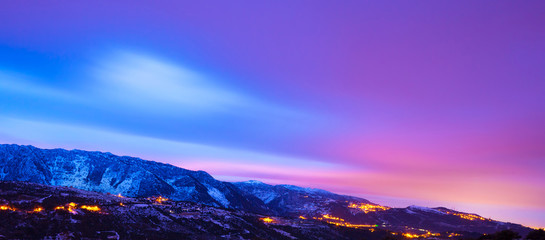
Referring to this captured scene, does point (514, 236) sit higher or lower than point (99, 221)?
higher

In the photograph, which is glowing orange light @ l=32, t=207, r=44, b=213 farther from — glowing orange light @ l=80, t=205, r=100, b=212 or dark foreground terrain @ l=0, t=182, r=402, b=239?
glowing orange light @ l=80, t=205, r=100, b=212

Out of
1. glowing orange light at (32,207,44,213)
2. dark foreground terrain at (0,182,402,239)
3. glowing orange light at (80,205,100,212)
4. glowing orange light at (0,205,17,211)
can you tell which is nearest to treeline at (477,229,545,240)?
dark foreground terrain at (0,182,402,239)

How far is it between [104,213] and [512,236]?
14905 cm

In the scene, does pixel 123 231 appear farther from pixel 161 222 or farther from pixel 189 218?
pixel 189 218

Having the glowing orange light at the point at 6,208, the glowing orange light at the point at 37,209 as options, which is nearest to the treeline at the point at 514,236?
the glowing orange light at the point at 37,209

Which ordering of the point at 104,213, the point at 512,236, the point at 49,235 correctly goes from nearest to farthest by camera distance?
the point at 512,236, the point at 49,235, the point at 104,213

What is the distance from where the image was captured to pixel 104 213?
14925 centimetres

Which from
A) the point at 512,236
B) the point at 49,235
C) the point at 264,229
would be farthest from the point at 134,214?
the point at 512,236

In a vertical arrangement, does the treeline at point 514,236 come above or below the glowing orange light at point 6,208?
above

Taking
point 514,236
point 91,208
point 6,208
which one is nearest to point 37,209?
point 6,208

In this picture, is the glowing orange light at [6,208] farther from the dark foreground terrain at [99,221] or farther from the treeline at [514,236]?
the treeline at [514,236]

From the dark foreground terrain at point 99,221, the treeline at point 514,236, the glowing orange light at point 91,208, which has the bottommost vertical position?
the dark foreground terrain at point 99,221

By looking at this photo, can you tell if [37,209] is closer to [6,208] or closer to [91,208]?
[6,208]

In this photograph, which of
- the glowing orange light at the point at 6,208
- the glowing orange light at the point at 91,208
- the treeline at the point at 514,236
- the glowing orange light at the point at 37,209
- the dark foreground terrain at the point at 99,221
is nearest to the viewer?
the treeline at the point at 514,236
